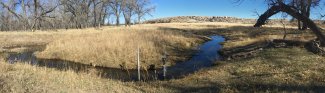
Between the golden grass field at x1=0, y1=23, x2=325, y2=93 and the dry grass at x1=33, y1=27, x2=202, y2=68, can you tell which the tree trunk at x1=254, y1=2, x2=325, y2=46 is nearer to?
the golden grass field at x1=0, y1=23, x2=325, y2=93

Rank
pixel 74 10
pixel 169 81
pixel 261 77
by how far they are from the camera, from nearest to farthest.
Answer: pixel 261 77, pixel 169 81, pixel 74 10

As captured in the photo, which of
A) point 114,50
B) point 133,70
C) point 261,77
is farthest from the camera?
point 114,50

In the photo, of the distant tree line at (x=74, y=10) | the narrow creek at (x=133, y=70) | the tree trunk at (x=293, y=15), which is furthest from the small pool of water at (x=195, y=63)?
the distant tree line at (x=74, y=10)

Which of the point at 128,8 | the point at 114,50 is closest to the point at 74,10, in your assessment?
the point at 128,8

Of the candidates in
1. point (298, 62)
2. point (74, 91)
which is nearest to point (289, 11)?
point (298, 62)

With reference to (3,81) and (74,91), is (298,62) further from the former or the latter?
(3,81)

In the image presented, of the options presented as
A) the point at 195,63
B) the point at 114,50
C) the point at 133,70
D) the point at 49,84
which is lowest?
the point at 133,70

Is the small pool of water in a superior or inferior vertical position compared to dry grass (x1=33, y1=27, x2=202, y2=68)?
inferior

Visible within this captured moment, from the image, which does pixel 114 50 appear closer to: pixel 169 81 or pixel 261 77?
pixel 169 81

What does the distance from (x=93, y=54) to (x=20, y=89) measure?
15.0 meters

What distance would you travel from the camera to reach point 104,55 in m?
24.0

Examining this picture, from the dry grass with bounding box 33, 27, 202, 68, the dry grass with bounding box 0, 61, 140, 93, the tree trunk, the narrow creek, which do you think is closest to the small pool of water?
the narrow creek

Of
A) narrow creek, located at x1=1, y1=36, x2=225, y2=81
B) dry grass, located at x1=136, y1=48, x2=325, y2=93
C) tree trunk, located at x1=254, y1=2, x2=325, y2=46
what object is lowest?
narrow creek, located at x1=1, y1=36, x2=225, y2=81

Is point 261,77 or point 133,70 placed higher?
point 261,77
